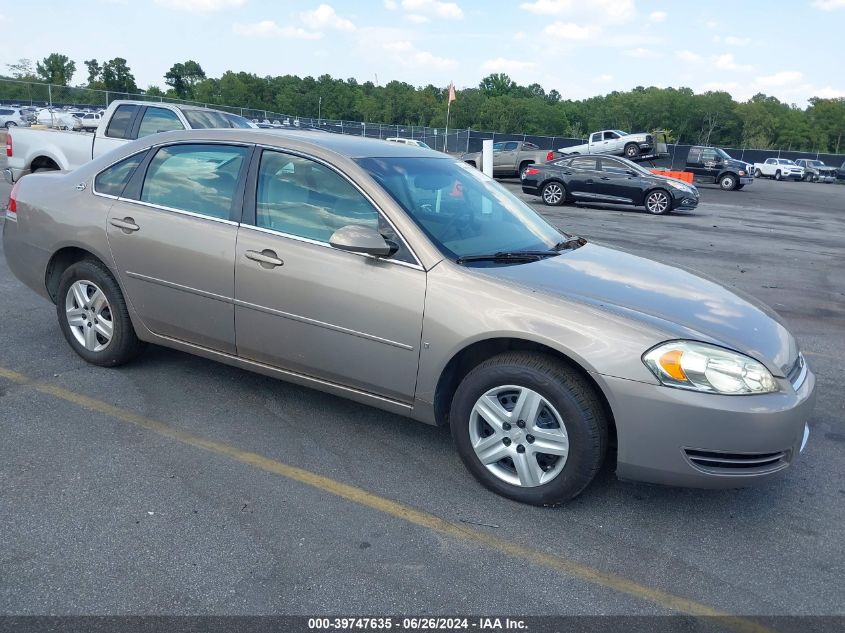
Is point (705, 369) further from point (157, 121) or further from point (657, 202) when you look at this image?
point (657, 202)

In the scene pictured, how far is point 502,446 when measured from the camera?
3.40 meters

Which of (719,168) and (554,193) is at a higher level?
(719,168)

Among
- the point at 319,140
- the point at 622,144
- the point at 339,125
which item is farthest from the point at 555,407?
the point at 339,125

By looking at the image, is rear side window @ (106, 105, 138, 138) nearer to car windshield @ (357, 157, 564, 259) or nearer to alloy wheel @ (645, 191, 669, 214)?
car windshield @ (357, 157, 564, 259)

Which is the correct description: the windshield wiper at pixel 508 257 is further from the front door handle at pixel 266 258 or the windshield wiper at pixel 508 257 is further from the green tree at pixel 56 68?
the green tree at pixel 56 68

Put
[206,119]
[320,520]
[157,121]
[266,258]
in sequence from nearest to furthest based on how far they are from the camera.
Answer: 1. [320,520]
2. [266,258]
3. [157,121]
4. [206,119]

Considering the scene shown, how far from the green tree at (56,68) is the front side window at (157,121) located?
11399cm

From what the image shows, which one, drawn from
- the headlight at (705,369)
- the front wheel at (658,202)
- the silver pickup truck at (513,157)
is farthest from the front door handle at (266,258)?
the silver pickup truck at (513,157)

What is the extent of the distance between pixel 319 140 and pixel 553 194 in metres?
16.3

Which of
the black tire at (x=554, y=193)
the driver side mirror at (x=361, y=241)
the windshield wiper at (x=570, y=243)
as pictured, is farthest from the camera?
the black tire at (x=554, y=193)

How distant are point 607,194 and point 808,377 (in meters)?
16.5

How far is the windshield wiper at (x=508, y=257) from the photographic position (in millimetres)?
3674

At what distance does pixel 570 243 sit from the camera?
14.8 feet

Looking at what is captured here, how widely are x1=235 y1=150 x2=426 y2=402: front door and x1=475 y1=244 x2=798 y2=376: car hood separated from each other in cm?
50
